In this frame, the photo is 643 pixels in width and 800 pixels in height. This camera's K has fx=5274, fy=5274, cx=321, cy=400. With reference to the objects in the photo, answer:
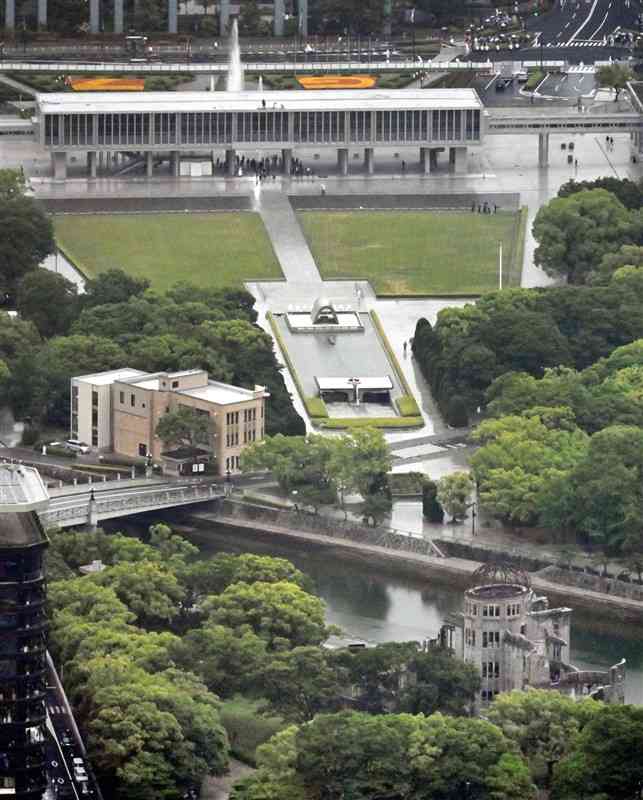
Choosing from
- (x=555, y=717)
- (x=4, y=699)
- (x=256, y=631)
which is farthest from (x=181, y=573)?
(x=4, y=699)

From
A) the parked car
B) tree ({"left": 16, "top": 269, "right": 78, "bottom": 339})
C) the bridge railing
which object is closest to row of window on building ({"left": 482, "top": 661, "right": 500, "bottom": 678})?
the bridge railing

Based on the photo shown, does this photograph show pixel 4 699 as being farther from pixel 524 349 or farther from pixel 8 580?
pixel 524 349

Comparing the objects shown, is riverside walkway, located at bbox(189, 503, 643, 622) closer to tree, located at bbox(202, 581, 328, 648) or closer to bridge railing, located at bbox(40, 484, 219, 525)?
bridge railing, located at bbox(40, 484, 219, 525)

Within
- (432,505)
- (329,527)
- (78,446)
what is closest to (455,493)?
(432,505)

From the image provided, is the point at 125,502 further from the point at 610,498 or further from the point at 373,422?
the point at 610,498

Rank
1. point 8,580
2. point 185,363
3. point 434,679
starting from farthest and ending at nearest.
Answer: point 185,363, point 434,679, point 8,580

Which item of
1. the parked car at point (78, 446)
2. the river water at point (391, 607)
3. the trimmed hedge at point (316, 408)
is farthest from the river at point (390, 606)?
the trimmed hedge at point (316, 408)

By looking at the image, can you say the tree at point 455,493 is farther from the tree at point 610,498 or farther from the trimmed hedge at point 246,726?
the trimmed hedge at point 246,726
